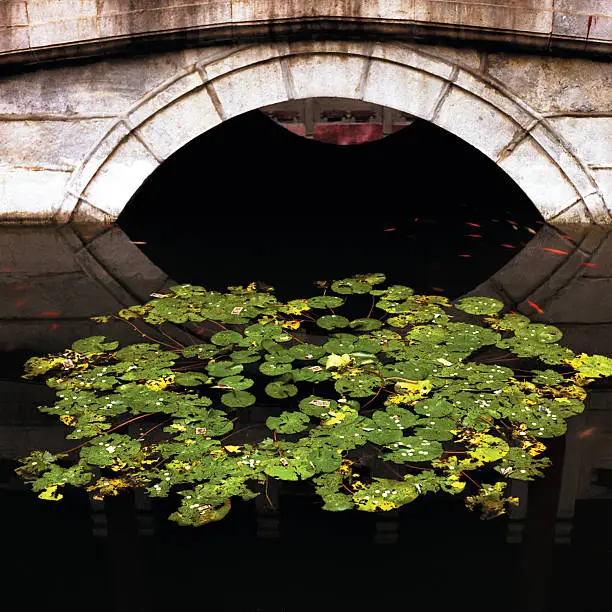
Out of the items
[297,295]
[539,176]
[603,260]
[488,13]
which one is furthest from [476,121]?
[297,295]

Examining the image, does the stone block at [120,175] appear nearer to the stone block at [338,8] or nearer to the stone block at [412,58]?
the stone block at [338,8]

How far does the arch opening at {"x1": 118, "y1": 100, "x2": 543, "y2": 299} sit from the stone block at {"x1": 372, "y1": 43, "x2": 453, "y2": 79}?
1.11 m

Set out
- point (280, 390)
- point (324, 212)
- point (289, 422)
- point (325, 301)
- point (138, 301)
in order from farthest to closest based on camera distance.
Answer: point (324, 212)
point (138, 301)
point (325, 301)
point (280, 390)
point (289, 422)

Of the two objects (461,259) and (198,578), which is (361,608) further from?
(461,259)

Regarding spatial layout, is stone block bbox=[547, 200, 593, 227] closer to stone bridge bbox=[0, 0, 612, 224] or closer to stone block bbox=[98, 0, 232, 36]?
stone bridge bbox=[0, 0, 612, 224]

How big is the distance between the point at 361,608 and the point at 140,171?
3.99 meters

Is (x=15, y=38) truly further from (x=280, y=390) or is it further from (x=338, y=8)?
(x=280, y=390)

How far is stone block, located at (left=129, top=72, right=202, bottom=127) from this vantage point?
5.70 meters

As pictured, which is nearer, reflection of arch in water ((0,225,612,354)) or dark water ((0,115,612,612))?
dark water ((0,115,612,612))

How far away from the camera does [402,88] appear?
18.7 feet

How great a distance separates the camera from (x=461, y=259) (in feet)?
18.4

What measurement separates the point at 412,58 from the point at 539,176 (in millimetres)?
1133

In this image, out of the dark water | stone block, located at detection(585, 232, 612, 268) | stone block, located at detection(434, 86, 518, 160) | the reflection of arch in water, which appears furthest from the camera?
stone block, located at detection(434, 86, 518, 160)

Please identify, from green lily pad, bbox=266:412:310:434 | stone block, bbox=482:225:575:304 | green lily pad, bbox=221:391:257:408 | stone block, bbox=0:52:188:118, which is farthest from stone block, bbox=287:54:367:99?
green lily pad, bbox=266:412:310:434
